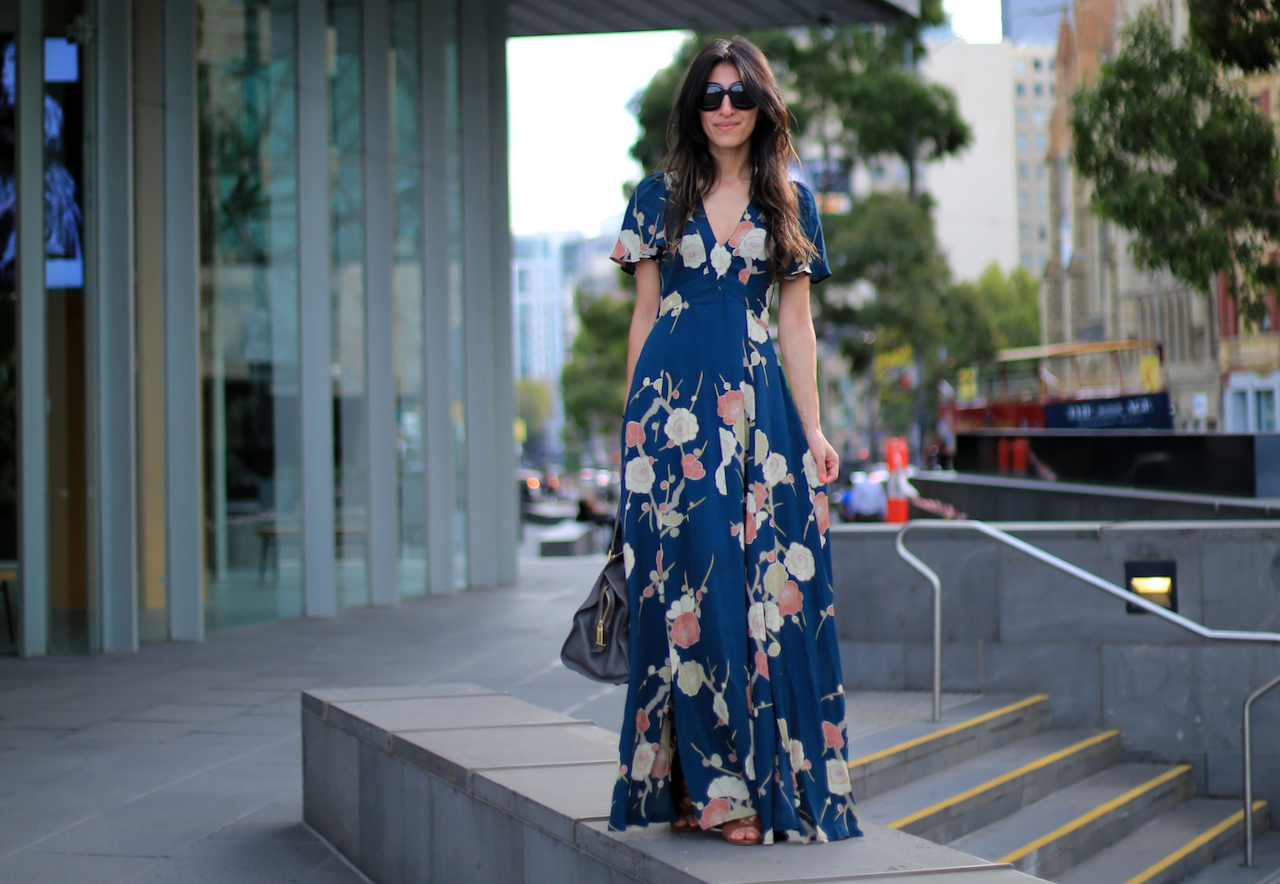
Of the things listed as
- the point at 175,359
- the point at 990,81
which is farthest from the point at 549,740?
the point at 990,81

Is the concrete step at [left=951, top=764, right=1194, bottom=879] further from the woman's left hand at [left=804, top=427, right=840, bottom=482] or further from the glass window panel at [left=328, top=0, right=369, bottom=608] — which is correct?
the glass window panel at [left=328, top=0, right=369, bottom=608]

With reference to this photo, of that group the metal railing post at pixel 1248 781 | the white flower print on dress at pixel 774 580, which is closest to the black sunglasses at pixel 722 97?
the white flower print on dress at pixel 774 580

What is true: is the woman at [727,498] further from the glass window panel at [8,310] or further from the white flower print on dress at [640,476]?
the glass window panel at [8,310]

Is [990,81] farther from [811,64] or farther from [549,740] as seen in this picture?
[549,740]

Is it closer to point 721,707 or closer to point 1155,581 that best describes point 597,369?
point 1155,581

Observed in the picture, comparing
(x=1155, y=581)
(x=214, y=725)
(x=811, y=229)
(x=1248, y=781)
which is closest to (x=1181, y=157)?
(x=1155, y=581)

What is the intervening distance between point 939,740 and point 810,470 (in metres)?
3.42

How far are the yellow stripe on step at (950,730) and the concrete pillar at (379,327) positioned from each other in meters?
6.46

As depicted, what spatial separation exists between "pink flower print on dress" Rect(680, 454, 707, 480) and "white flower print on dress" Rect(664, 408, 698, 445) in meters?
0.04

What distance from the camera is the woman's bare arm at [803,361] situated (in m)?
2.90

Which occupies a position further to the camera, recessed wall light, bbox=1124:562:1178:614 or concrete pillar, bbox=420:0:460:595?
concrete pillar, bbox=420:0:460:595

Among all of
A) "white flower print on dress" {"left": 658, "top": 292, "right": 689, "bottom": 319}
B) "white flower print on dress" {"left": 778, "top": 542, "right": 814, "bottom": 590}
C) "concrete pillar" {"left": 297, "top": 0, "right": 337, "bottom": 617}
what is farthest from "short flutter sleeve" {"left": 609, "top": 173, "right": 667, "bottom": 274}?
"concrete pillar" {"left": 297, "top": 0, "right": 337, "bottom": 617}

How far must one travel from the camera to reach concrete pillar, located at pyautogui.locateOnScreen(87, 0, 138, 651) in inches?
349

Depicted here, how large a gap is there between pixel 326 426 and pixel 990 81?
81.2 metres
